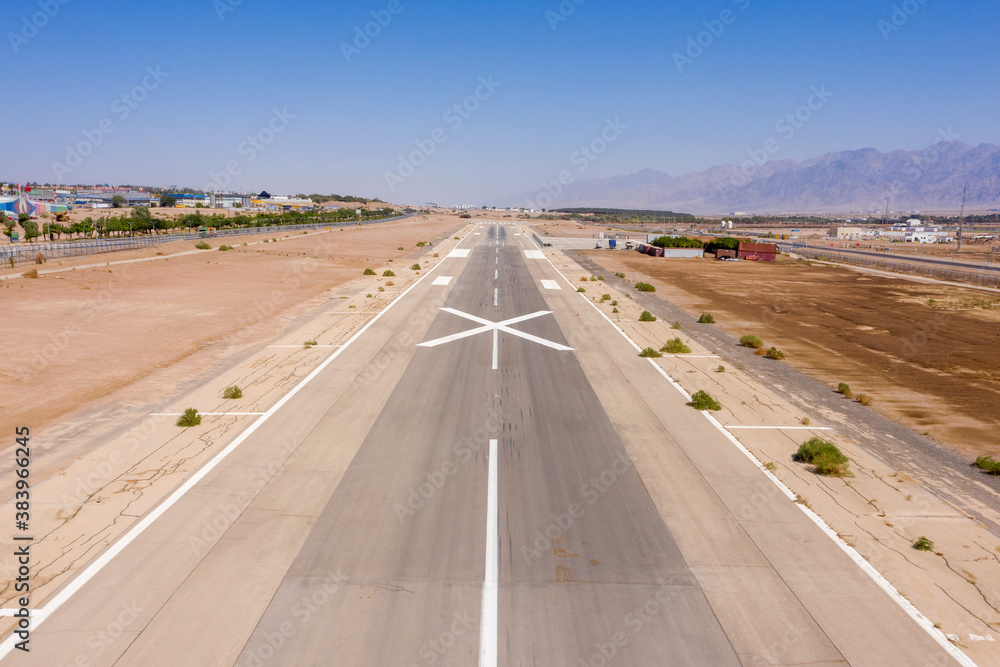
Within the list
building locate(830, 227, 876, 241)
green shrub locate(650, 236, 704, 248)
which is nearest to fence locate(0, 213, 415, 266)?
green shrub locate(650, 236, 704, 248)

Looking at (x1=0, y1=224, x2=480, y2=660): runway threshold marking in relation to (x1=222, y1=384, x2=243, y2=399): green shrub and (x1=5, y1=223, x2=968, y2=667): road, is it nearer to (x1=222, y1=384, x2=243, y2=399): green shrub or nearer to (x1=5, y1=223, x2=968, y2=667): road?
(x1=5, y1=223, x2=968, y2=667): road

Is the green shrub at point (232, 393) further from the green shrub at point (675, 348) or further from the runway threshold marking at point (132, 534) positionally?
the green shrub at point (675, 348)

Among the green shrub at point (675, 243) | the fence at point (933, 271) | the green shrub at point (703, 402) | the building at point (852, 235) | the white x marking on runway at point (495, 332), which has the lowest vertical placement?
the green shrub at point (703, 402)

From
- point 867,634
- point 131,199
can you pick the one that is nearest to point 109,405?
point 867,634

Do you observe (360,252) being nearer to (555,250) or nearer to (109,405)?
(555,250)

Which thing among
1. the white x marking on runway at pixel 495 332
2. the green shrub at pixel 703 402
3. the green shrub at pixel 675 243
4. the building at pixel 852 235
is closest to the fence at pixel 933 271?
the green shrub at pixel 675 243

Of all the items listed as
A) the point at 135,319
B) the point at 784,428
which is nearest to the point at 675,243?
the point at 135,319
